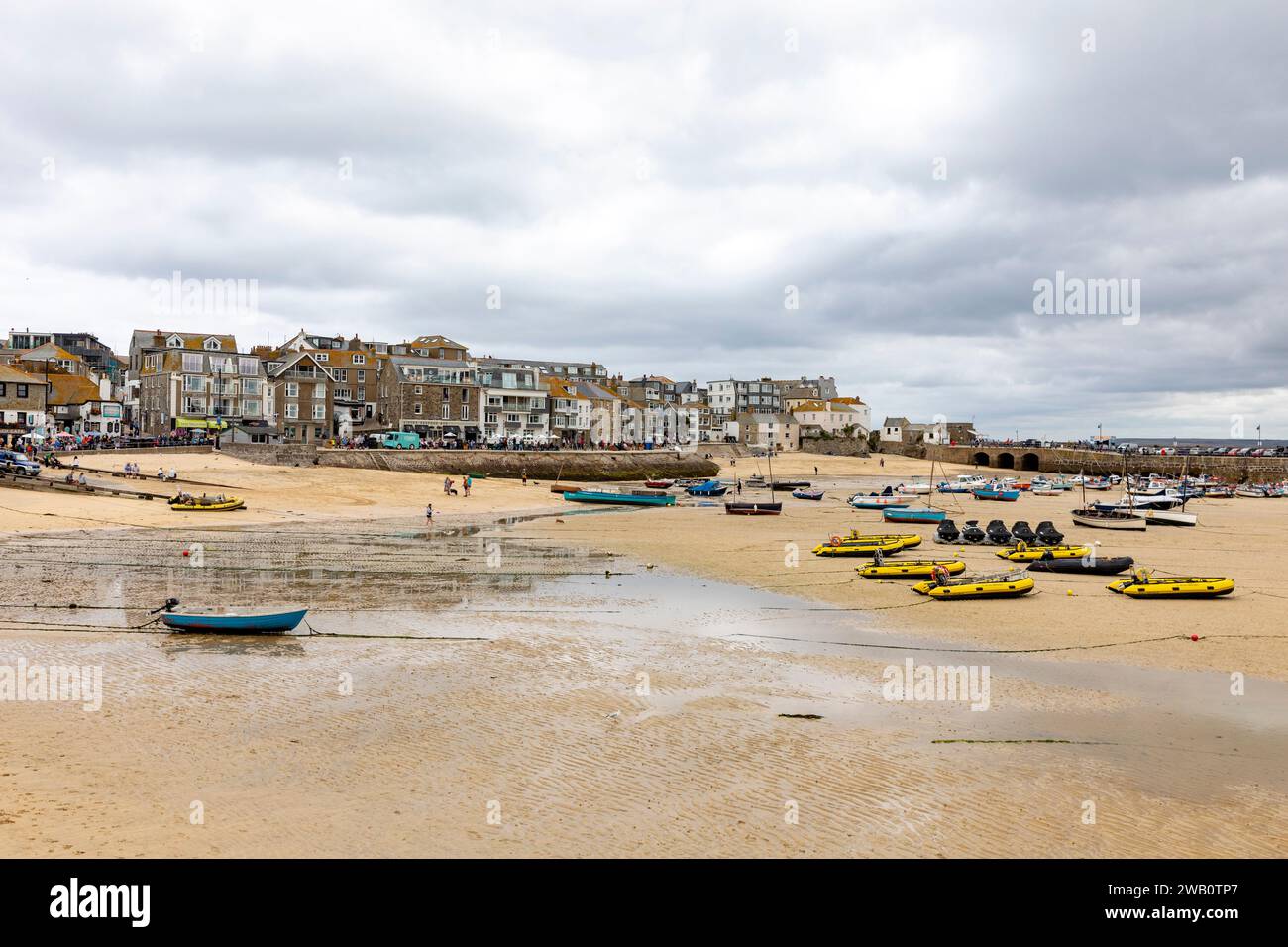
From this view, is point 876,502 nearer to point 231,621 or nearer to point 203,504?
point 203,504

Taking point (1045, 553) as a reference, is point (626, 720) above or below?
below

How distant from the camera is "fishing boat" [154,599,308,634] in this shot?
2078 centimetres

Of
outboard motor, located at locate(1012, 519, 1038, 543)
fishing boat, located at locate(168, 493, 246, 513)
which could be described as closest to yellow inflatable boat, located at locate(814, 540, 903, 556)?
outboard motor, located at locate(1012, 519, 1038, 543)

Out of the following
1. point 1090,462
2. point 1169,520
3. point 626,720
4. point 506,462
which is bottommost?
point 626,720

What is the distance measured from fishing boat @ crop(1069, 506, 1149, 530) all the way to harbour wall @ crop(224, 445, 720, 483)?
4482 cm

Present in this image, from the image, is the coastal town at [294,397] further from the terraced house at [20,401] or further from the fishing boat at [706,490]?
the fishing boat at [706,490]

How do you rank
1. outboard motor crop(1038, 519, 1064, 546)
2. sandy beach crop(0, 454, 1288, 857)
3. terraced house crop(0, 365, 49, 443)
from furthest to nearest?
terraced house crop(0, 365, 49, 443)
outboard motor crop(1038, 519, 1064, 546)
sandy beach crop(0, 454, 1288, 857)

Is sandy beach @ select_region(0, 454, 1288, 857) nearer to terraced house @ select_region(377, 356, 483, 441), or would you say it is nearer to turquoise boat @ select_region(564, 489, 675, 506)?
turquoise boat @ select_region(564, 489, 675, 506)

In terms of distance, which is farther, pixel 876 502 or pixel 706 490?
pixel 706 490

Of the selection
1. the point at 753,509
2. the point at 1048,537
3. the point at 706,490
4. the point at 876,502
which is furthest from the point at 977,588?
the point at 706,490

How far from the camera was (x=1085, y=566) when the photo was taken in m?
33.2

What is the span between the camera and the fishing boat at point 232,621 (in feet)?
68.2

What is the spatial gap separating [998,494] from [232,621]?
71.6m

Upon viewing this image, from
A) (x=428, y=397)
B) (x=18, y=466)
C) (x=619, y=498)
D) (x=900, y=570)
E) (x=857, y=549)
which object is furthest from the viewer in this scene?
(x=428, y=397)
